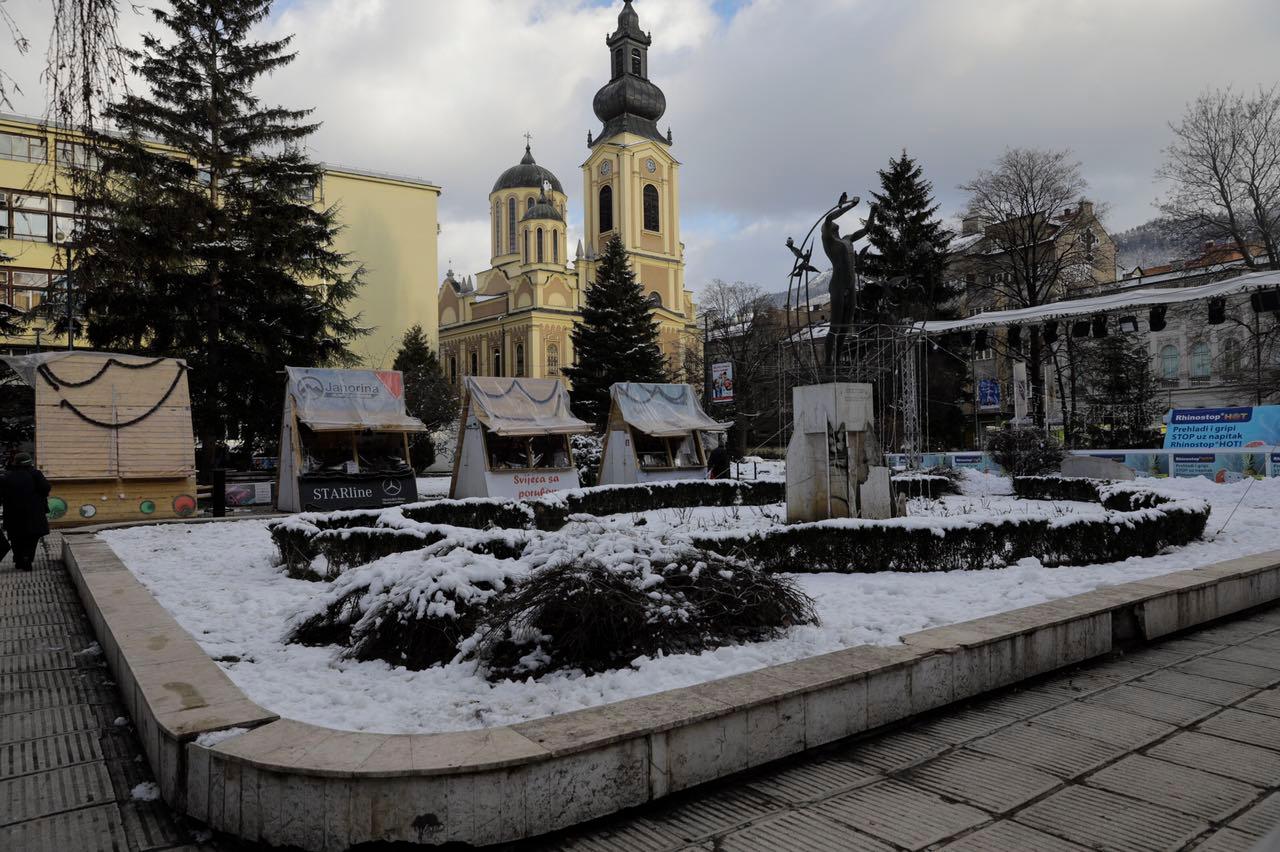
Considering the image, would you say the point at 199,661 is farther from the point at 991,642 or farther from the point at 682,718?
the point at 991,642

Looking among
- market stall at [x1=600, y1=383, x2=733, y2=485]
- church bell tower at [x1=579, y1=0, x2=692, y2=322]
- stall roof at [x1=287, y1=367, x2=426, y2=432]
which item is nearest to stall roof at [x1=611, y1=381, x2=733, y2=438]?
market stall at [x1=600, y1=383, x2=733, y2=485]

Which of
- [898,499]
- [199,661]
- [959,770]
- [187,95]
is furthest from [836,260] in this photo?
[187,95]

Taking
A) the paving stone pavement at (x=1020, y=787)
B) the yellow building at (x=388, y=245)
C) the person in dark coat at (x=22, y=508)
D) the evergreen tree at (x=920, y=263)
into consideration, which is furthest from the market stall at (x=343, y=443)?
the yellow building at (x=388, y=245)

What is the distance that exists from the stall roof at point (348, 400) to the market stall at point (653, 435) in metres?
4.93

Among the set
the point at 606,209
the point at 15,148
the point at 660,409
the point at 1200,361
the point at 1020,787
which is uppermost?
the point at 606,209

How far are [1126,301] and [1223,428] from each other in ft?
13.8

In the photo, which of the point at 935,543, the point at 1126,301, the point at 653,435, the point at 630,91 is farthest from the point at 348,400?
the point at 630,91

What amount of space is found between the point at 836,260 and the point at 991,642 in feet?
25.6

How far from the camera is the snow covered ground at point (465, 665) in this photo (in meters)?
4.07

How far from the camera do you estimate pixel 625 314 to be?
137ft

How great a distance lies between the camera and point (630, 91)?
68.7 meters

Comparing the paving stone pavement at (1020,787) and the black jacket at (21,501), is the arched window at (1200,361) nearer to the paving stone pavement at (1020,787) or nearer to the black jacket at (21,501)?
the paving stone pavement at (1020,787)

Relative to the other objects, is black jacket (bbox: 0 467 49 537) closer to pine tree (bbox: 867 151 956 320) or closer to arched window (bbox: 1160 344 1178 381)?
pine tree (bbox: 867 151 956 320)

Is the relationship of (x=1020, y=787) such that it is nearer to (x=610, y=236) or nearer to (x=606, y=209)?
(x=610, y=236)
